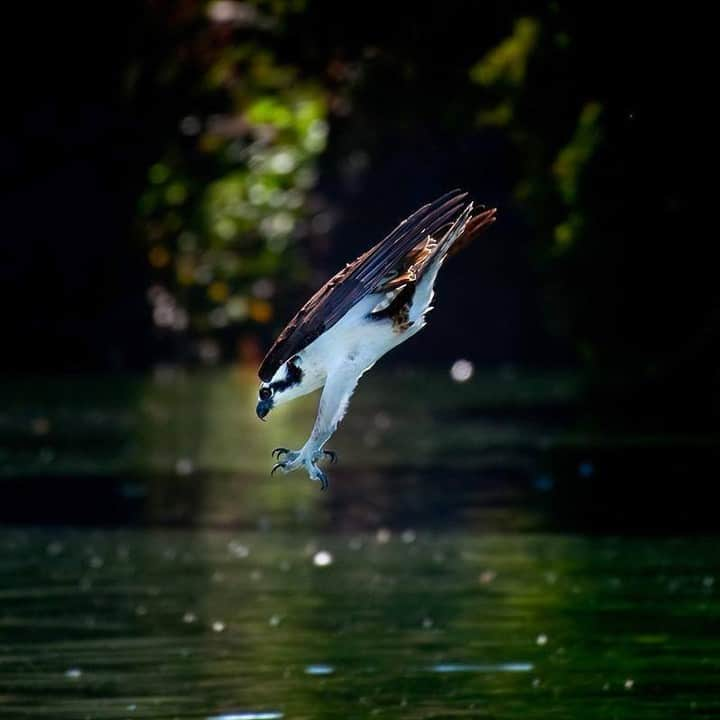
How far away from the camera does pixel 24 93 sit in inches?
1480

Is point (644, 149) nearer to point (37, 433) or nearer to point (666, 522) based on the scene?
point (666, 522)

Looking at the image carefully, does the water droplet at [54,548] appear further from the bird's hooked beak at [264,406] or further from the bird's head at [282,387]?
the bird's hooked beak at [264,406]

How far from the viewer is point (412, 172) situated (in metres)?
45.9

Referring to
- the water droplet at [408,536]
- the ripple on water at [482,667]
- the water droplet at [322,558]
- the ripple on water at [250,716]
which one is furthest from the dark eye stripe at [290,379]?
the water droplet at [408,536]

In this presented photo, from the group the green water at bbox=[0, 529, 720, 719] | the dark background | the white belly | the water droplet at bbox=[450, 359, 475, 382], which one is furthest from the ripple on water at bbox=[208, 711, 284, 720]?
the water droplet at bbox=[450, 359, 475, 382]

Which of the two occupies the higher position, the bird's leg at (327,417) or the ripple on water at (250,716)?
the ripple on water at (250,716)

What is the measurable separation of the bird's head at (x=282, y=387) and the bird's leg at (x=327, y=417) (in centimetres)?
12

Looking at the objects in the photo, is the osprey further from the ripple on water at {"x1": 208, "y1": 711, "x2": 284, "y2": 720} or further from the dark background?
the dark background

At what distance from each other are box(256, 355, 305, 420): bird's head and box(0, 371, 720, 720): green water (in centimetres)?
389

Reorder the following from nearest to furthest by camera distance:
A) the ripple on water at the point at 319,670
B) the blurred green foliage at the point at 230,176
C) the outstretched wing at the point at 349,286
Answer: the outstretched wing at the point at 349,286, the ripple on water at the point at 319,670, the blurred green foliage at the point at 230,176

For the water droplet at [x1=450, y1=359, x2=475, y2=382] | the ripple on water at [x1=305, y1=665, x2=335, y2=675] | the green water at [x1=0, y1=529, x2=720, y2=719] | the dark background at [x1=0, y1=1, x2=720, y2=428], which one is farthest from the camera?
the water droplet at [x1=450, y1=359, x2=475, y2=382]

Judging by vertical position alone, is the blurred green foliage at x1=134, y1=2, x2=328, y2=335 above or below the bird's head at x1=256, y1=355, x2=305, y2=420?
above

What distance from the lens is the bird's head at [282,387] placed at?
33.7ft

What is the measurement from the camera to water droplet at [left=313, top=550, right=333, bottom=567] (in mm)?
20641
